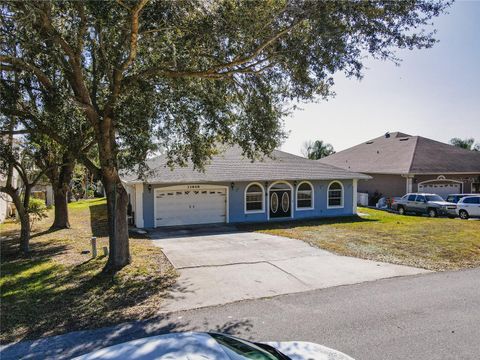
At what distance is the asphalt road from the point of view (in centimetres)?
599

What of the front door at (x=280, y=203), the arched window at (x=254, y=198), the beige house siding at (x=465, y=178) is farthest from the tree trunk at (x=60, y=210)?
the beige house siding at (x=465, y=178)

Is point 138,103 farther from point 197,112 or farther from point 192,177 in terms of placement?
point 192,177

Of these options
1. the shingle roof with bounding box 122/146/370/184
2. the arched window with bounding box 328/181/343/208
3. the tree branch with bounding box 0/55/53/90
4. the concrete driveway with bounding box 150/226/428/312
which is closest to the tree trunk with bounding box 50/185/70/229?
the shingle roof with bounding box 122/146/370/184

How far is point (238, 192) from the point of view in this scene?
70.7 ft

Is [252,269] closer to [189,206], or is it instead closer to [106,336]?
[106,336]

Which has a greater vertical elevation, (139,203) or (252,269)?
(139,203)

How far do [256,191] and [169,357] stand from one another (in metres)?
19.4

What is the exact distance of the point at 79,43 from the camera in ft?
29.3

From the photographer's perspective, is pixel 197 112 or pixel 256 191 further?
pixel 256 191

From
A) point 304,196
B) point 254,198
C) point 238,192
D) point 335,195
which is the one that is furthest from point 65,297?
point 335,195

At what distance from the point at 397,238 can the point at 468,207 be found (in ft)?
35.0

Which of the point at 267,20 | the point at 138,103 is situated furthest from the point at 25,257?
the point at 267,20

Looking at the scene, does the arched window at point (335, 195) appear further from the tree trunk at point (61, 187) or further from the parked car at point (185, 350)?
the parked car at point (185, 350)

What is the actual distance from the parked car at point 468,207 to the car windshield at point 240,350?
2464 cm
